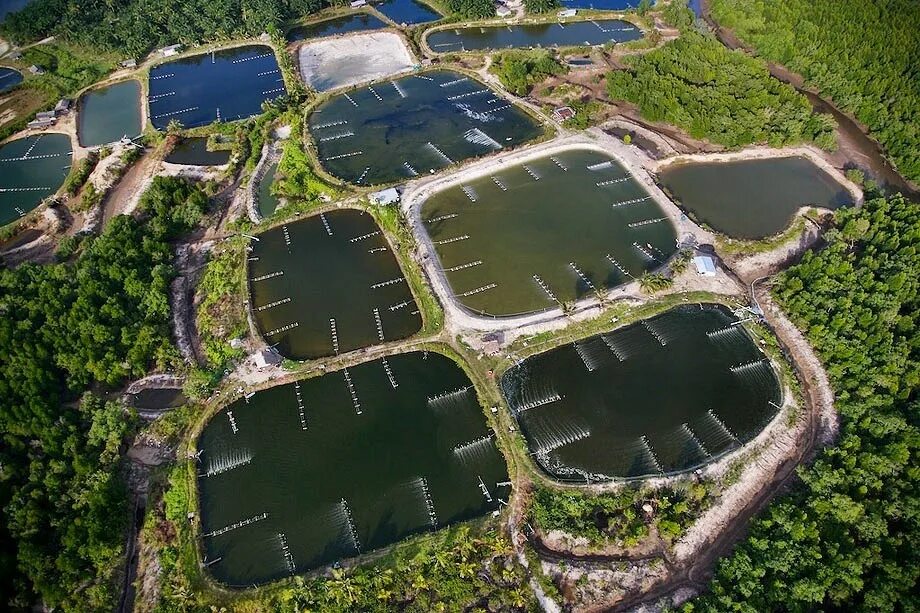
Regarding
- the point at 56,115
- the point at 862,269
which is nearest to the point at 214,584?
the point at 862,269

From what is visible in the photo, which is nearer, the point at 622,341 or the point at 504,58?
the point at 622,341

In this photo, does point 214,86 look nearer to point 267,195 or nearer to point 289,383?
point 267,195

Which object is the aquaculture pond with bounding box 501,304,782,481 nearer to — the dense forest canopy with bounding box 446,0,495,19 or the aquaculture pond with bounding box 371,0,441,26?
the dense forest canopy with bounding box 446,0,495,19

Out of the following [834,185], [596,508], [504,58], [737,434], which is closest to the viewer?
[596,508]

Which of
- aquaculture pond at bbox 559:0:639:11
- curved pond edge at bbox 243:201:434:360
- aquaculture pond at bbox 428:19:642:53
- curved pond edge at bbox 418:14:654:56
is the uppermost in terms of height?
aquaculture pond at bbox 559:0:639:11

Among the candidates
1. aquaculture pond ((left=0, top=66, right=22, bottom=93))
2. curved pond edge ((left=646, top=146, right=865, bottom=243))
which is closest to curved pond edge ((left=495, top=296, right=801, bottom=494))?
curved pond edge ((left=646, top=146, right=865, bottom=243))

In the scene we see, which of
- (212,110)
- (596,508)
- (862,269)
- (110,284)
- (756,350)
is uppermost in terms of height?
(212,110)

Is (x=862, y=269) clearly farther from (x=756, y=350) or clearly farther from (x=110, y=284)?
(x=110, y=284)
